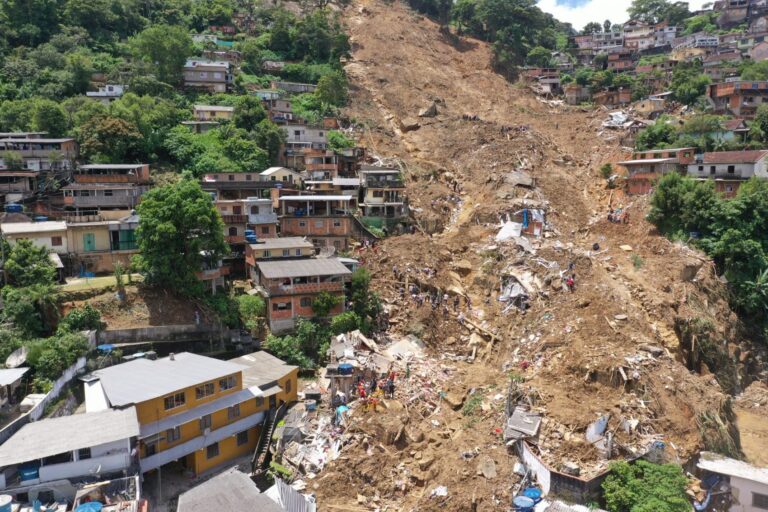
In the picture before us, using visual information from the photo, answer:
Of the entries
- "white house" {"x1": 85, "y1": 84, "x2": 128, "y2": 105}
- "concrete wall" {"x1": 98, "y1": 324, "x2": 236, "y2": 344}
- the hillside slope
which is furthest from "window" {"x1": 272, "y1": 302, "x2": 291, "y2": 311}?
"white house" {"x1": 85, "y1": 84, "x2": 128, "y2": 105}

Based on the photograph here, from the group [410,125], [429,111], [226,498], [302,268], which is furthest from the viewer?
[429,111]

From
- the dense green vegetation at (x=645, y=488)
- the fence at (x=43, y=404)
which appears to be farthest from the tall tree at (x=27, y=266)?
the dense green vegetation at (x=645, y=488)

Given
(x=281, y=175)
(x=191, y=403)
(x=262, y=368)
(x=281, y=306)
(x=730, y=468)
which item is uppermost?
(x=281, y=175)

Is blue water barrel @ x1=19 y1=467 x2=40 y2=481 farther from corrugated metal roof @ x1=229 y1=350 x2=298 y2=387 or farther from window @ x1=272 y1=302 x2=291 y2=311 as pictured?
window @ x1=272 y1=302 x2=291 y2=311

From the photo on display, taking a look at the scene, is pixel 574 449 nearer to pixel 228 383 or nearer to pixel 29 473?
pixel 228 383

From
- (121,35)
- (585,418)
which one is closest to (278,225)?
(585,418)

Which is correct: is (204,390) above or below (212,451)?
above

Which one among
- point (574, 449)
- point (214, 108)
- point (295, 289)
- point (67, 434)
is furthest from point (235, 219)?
point (574, 449)
